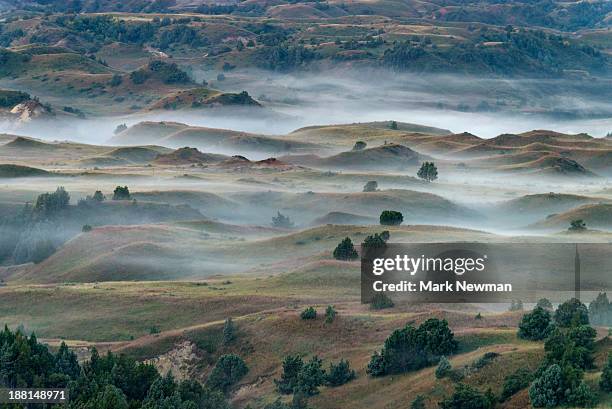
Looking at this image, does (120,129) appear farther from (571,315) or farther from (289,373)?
(571,315)

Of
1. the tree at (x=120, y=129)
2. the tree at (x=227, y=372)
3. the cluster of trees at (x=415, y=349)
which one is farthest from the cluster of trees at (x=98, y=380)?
the tree at (x=120, y=129)

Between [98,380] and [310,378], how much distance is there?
784cm

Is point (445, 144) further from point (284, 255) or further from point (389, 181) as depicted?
point (284, 255)

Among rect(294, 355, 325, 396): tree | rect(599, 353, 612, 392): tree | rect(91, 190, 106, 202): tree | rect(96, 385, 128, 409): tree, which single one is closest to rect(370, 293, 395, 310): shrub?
rect(294, 355, 325, 396): tree

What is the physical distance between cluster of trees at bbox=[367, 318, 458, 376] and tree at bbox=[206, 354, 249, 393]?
6.94m

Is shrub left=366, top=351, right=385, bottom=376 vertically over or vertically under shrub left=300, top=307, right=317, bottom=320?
under

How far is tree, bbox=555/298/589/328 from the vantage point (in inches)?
1510

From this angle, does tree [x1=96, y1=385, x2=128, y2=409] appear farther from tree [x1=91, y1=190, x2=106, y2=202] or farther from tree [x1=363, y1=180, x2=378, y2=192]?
tree [x1=363, y1=180, x2=378, y2=192]

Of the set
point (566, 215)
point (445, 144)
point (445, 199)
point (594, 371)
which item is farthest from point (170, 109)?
point (594, 371)

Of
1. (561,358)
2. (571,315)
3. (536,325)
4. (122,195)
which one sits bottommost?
(561,358)

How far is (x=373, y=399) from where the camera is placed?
123 ft

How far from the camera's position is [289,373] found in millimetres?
41438

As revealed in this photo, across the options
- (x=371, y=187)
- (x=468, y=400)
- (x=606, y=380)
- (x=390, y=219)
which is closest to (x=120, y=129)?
(x=371, y=187)

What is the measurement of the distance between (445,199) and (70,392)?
63928 millimetres
